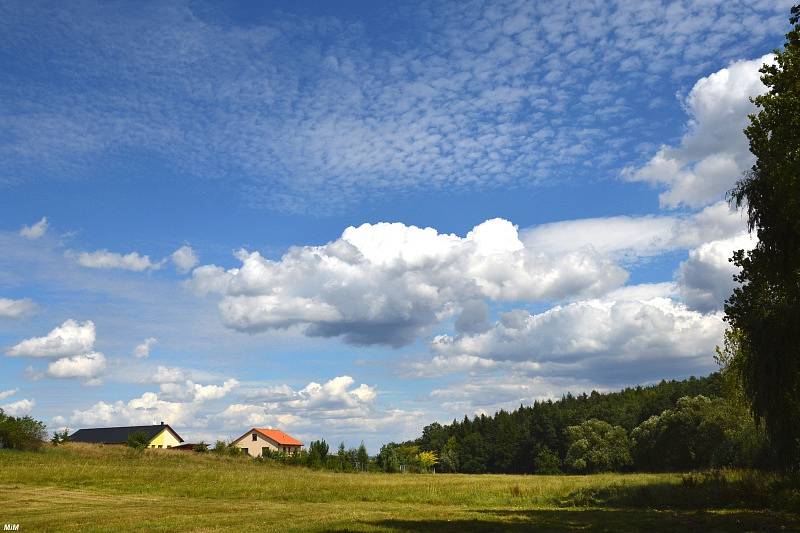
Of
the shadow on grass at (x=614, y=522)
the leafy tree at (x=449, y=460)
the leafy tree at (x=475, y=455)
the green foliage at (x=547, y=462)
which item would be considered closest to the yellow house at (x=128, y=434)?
the leafy tree at (x=449, y=460)

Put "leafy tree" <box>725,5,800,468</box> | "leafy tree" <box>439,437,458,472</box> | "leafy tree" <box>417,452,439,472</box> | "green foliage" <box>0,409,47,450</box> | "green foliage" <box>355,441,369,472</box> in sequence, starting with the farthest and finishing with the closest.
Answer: "leafy tree" <box>439,437,458,472</box> < "leafy tree" <box>417,452,439,472</box> < "green foliage" <box>355,441,369,472</box> < "green foliage" <box>0,409,47,450</box> < "leafy tree" <box>725,5,800,468</box>

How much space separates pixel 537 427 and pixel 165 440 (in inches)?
3387

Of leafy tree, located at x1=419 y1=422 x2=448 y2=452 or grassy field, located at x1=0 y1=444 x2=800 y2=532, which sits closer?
grassy field, located at x1=0 y1=444 x2=800 y2=532

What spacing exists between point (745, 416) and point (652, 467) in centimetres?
5934

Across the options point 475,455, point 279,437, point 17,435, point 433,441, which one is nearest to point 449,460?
point 475,455

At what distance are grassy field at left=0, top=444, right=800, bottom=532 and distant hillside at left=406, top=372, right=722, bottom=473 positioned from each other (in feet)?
332

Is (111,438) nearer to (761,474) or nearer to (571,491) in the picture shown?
(571,491)

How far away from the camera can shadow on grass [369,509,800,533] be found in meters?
21.7

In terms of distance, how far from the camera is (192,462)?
238 feet

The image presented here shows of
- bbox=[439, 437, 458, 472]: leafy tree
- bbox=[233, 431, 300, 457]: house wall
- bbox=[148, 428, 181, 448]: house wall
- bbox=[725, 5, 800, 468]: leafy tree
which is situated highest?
bbox=[725, 5, 800, 468]: leafy tree

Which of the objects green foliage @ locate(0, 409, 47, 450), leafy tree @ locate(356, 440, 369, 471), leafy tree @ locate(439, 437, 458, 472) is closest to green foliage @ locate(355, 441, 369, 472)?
leafy tree @ locate(356, 440, 369, 471)

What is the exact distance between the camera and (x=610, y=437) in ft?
409

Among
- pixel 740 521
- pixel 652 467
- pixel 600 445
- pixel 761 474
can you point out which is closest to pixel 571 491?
pixel 761 474

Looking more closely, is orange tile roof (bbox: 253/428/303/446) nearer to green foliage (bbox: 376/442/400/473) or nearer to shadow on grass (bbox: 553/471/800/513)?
green foliage (bbox: 376/442/400/473)
